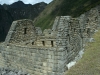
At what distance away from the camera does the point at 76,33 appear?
1521cm

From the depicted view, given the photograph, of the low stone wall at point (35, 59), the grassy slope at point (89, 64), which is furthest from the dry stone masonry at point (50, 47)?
the grassy slope at point (89, 64)

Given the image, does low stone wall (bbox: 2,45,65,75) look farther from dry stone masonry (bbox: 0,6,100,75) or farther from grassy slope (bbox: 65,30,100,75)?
grassy slope (bbox: 65,30,100,75)

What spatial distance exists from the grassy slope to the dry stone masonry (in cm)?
→ 86

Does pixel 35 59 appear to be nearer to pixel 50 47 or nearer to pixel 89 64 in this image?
pixel 50 47

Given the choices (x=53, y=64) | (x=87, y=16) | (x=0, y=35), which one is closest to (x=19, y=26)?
(x=87, y=16)

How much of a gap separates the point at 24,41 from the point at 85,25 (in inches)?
173

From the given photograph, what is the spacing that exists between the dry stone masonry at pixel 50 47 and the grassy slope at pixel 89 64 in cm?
86

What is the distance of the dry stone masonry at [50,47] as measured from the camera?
13156 millimetres

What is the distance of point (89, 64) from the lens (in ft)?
40.4

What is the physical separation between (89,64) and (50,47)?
2235 mm

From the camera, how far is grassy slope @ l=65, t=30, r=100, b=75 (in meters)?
11.8

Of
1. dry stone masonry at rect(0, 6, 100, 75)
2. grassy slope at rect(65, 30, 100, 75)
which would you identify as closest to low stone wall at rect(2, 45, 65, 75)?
dry stone masonry at rect(0, 6, 100, 75)

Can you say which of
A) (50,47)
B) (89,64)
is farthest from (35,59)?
(89,64)

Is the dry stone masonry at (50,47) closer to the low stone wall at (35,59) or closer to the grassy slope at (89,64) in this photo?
the low stone wall at (35,59)
